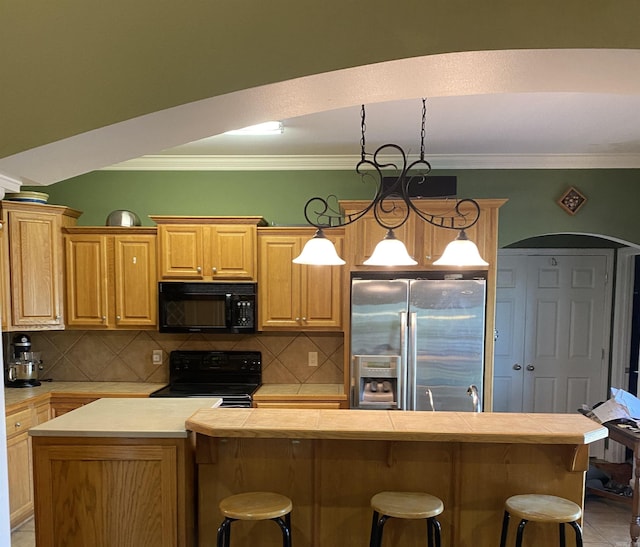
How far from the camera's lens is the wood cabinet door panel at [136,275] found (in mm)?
3617

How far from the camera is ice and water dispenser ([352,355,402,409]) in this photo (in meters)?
3.29

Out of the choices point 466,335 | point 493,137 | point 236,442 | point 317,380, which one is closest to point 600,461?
point 466,335

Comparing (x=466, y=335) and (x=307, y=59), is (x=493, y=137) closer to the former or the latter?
(x=466, y=335)

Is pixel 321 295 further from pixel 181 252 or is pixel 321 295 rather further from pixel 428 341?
pixel 181 252

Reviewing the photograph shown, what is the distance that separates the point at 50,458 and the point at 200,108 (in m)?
1.96

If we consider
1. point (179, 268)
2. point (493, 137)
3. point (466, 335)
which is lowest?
point (466, 335)

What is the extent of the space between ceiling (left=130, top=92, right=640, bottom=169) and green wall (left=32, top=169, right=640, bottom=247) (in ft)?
0.43

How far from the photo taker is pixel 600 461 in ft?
14.3

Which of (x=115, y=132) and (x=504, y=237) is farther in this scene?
(x=504, y=237)

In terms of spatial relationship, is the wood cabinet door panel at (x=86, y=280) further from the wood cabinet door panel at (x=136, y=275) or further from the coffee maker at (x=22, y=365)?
the coffee maker at (x=22, y=365)

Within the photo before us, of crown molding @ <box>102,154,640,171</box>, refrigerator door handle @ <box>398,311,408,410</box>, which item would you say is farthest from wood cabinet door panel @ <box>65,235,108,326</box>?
refrigerator door handle @ <box>398,311,408,410</box>

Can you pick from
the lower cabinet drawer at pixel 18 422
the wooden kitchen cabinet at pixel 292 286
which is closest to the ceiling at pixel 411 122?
the wooden kitchen cabinet at pixel 292 286

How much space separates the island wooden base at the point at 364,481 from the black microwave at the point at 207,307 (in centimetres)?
146

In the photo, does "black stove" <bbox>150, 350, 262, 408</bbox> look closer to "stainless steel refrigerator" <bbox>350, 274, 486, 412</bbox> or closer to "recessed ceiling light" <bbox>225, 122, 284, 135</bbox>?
"stainless steel refrigerator" <bbox>350, 274, 486, 412</bbox>
